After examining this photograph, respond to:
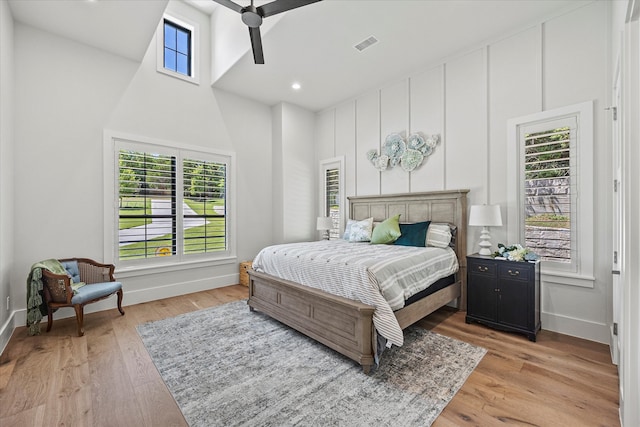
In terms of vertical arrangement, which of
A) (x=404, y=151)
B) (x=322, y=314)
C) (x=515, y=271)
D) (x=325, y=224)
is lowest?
(x=322, y=314)

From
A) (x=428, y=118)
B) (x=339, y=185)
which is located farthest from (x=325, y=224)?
(x=428, y=118)

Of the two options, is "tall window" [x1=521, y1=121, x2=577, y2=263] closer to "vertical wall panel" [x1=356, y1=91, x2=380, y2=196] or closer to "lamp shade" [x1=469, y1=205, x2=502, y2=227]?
"lamp shade" [x1=469, y1=205, x2=502, y2=227]

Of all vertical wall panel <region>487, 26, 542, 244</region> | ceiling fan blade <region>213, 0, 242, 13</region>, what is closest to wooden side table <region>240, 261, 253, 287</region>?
ceiling fan blade <region>213, 0, 242, 13</region>

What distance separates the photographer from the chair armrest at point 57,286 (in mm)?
2883

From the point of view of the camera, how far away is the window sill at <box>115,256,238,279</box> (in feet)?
12.7

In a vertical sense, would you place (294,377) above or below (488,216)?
below

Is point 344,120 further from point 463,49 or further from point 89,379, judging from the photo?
point 89,379

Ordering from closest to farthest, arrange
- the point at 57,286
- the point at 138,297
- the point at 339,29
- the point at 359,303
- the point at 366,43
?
the point at 359,303 < the point at 57,286 < the point at 339,29 < the point at 366,43 < the point at 138,297

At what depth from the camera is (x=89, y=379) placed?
215 cm

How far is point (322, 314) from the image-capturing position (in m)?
2.57

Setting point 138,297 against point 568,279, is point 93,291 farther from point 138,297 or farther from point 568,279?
point 568,279

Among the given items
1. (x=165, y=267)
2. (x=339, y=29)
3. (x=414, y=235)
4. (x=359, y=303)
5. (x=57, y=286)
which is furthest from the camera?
(x=165, y=267)

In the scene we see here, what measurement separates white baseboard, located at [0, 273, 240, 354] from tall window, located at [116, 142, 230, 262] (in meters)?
0.45

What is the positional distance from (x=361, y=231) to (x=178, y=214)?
2.80 metres
